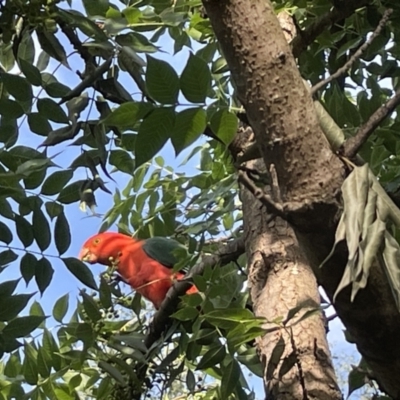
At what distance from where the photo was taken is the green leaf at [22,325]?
127 centimetres

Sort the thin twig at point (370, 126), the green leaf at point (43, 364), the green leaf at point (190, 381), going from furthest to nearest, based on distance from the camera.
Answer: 1. the green leaf at point (190, 381)
2. the green leaf at point (43, 364)
3. the thin twig at point (370, 126)

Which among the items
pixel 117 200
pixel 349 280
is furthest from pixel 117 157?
pixel 349 280

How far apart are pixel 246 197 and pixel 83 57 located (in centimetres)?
40

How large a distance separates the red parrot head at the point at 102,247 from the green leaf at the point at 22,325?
872 mm

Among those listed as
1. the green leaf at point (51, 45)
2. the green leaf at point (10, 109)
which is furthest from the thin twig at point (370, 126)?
the green leaf at point (10, 109)

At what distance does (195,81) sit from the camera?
100cm

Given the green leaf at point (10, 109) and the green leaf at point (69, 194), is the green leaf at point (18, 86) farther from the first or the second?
the green leaf at point (69, 194)

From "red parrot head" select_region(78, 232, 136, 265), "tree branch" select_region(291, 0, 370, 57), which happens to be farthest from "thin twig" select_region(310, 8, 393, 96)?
"red parrot head" select_region(78, 232, 136, 265)

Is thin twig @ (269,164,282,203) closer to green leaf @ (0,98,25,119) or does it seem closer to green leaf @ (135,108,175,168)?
green leaf @ (135,108,175,168)

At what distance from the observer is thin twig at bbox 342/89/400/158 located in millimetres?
799

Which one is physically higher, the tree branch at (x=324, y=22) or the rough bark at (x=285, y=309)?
the tree branch at (x=324, y=22)

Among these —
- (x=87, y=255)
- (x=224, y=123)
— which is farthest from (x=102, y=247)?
(x=224, y=123)

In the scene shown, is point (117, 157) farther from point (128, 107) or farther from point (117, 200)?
point (128, 107)

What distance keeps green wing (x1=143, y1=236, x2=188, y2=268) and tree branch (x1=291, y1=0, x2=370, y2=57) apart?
48 centimetres
